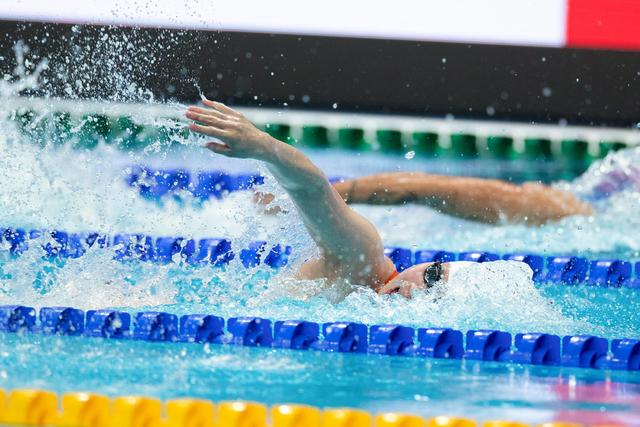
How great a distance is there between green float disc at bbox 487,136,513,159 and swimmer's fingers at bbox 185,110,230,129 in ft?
15.9

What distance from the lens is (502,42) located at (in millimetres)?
7340

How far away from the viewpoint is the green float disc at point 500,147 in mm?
7656

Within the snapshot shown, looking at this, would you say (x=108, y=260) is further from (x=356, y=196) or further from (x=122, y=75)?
(x=122, y=75)

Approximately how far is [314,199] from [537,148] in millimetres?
4516

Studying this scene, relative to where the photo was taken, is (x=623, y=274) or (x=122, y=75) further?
(x=122, y=75)

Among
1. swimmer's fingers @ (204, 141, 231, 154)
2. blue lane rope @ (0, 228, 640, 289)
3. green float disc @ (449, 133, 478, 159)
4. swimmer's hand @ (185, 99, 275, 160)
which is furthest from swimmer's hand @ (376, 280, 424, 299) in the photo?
green float disc @ (449, 133, 478, 159)

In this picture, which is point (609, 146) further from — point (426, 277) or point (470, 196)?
point (426, 277)

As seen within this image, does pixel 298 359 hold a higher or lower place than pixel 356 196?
lower

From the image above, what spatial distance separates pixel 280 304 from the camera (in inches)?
151

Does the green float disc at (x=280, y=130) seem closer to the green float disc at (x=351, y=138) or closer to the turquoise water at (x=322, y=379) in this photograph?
the green float disc at (x=351, y=138)

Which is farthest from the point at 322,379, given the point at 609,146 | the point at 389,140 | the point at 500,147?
the point at 609,146

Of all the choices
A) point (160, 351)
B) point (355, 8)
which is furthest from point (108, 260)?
point (355, 8)

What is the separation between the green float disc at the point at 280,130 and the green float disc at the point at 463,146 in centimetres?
111

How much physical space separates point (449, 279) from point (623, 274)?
4.81 ft
